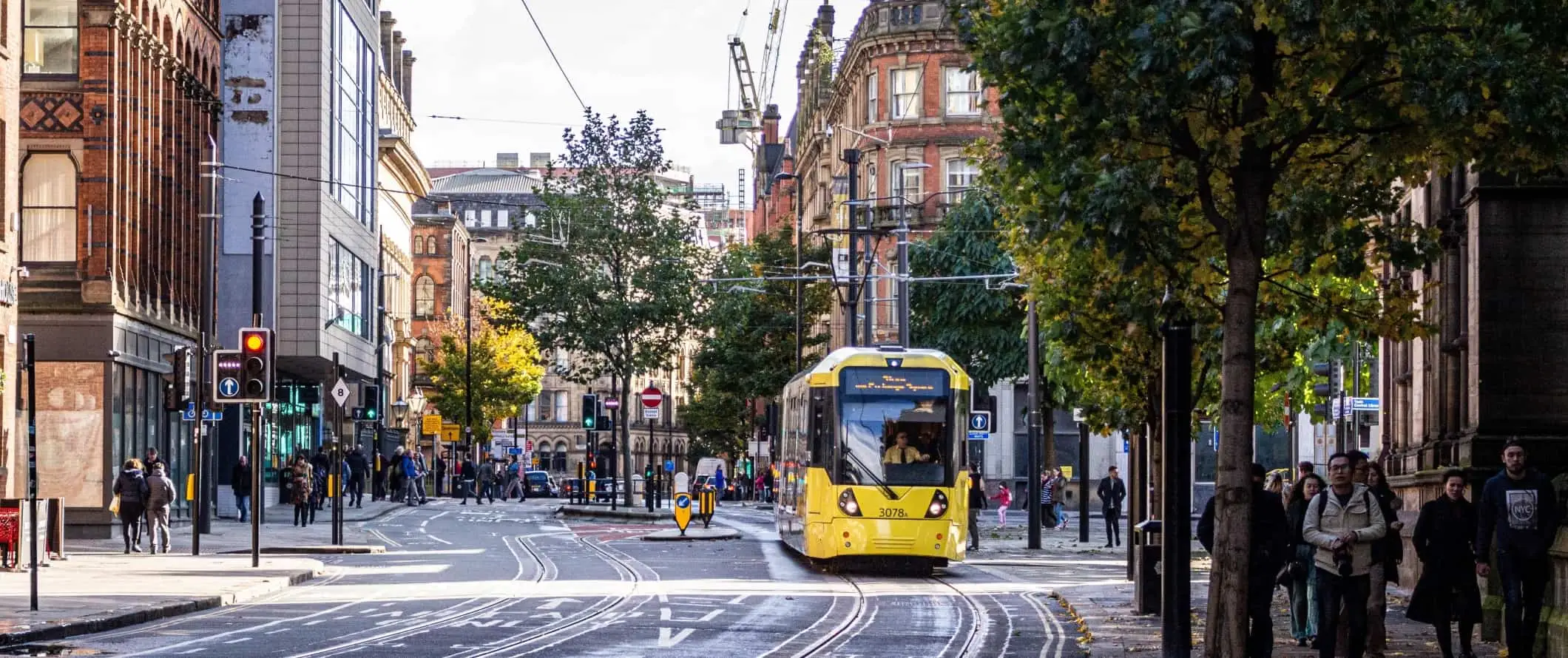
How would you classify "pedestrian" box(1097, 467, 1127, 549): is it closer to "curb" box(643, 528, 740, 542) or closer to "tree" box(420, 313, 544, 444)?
"curb" box(643, 528, 740, 542)

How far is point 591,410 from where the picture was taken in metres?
57.3

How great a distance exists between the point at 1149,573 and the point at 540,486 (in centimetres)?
7351

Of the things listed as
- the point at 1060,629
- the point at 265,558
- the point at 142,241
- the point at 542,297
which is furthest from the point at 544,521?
the point at 1060,629

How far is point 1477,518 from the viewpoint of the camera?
1766 centimetres

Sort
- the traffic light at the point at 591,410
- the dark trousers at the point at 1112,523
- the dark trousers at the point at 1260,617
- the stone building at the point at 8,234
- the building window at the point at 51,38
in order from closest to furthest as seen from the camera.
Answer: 1. the dark trousers at the point at 1260,617
2. the stone building at the point at 8,234
3. the building window at the point at 51,38
4. the dark trousers at the point at 1112,523
5. the traffic light at the point at 591,410

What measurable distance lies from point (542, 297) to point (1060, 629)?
37760mm

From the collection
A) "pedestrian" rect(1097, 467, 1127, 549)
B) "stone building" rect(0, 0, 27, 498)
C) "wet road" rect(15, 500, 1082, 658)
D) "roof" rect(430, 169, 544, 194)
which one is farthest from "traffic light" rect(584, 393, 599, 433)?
"roof" rect(430, 169, 544, 194)

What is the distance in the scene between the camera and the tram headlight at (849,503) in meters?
30.5

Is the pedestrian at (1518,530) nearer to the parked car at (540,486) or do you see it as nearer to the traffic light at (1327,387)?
the traffic light at (1327,387)

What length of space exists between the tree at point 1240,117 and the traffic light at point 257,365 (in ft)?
44.8

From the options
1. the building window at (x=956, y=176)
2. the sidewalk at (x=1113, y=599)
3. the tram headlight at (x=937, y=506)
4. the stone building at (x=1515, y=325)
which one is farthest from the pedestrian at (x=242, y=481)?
the building window at (x=956, y=176)

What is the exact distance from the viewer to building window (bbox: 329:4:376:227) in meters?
60.5

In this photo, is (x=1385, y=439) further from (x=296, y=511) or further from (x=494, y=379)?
(x=494, y=379)

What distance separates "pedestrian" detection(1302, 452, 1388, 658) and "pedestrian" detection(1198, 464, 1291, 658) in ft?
0.89
